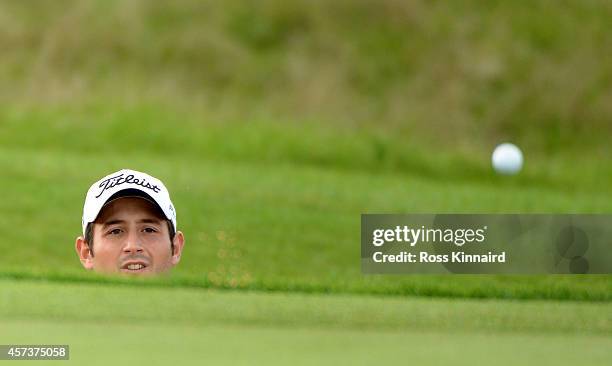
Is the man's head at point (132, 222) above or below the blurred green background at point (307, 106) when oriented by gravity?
below

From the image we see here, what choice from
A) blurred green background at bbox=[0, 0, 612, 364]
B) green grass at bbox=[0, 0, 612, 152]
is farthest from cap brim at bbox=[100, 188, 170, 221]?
green grass at bbox=[0, 0, 612, 152]

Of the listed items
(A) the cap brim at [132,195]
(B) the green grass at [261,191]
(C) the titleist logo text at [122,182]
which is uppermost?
(B) the green grass at [261,191]

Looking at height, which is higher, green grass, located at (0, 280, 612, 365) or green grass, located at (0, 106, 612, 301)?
green grass, located at (0, 106, 612, 301)

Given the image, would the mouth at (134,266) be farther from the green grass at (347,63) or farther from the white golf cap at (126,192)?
the green grass at (347,63)

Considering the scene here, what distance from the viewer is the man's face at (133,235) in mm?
3369

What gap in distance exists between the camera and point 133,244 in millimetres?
3348

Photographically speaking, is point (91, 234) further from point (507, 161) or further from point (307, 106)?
point (307, 106)

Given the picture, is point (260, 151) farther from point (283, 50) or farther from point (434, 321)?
point (434, 321)

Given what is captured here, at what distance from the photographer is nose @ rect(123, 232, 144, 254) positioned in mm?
3348

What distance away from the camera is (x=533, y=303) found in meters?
3.89

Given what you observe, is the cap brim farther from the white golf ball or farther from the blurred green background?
the white golf ball

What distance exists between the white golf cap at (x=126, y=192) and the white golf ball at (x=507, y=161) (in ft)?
32.5

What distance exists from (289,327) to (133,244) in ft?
1.69

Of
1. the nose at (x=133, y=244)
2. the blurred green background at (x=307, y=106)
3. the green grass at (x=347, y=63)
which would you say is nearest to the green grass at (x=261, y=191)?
the blurred green background at (x=307, y=106)
